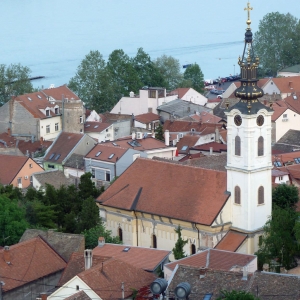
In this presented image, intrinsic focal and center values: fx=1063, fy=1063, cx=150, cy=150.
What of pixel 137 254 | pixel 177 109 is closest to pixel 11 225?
pixel 137 254

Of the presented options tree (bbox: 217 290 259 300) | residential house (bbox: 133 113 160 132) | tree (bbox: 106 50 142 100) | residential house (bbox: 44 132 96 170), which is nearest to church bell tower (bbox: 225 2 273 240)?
tree (bbox: 217 290 259 300)

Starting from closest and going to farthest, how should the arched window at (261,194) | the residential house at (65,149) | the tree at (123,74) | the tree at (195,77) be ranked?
the arched window at (261,194), the residential house at (65,149), the tree at (123,74), the tree at (195,77)

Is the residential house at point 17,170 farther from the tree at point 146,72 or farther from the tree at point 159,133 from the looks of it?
the tree at point 146,72

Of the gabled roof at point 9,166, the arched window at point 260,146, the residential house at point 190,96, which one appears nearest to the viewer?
the arched window at point 260,146

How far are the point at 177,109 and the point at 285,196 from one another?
92.1ft

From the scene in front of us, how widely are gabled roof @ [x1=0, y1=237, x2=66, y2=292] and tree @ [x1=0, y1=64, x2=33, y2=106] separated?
35.8 m

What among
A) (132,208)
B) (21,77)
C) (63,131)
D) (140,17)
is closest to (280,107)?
(63,131)

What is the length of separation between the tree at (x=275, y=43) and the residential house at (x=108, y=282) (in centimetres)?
5925

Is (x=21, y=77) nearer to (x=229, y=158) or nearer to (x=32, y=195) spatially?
(x=32, y=195)

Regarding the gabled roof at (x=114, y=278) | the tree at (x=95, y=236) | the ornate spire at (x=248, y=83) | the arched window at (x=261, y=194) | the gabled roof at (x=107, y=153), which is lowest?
the tree at (x=95, y=236)

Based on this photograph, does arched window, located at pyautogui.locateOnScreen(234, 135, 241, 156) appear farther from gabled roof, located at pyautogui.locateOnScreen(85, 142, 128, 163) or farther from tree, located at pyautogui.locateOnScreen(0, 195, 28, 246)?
gabled roof, located at pyautogui.locateOnScreen(85, 142, 128, 163)

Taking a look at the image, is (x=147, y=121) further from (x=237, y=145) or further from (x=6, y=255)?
(x=6, y=255)

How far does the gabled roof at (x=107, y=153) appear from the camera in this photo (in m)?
49.0

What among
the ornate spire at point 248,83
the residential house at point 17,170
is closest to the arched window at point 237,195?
the ornate spire at point 248,83
